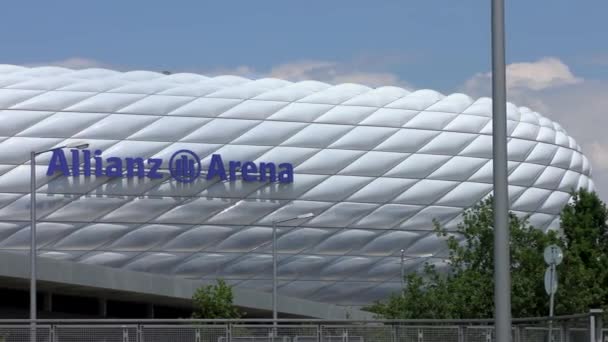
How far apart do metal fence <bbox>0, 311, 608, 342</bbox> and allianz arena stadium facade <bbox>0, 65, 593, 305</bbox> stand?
42.8 metres

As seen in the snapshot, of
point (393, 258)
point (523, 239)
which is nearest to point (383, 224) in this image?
point (393, 258)

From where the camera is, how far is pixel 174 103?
6888 cm

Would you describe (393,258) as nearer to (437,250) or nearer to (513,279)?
(437,250)

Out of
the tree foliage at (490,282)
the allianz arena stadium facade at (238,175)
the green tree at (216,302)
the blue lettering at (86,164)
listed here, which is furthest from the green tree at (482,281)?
the blue lettering at (86,164)

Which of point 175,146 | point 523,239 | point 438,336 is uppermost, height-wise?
point 175,146

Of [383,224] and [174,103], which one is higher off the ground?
[174,103]

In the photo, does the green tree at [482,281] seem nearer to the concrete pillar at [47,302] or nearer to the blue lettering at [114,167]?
the concrete pillar at [47,302]

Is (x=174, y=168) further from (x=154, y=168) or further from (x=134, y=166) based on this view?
(x=134, y=166)

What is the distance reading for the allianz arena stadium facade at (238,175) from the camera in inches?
2603

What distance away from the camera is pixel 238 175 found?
68812 mm

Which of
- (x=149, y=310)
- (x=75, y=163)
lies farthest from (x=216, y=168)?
(x=149, y=310)

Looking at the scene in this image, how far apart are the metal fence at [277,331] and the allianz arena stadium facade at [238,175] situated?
42750 millimetres

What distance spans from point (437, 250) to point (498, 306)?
57.5m

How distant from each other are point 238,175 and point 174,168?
3281mm
